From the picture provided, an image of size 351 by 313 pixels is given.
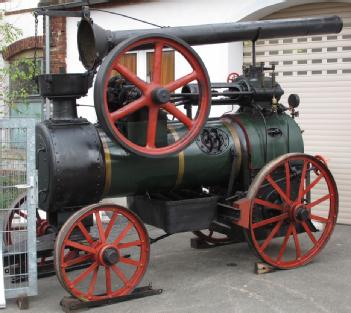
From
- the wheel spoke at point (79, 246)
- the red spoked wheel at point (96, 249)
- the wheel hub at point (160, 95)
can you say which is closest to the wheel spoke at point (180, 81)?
the wheel hub at point (160, 95)

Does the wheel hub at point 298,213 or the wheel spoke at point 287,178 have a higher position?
the wheel spoke at point 287,178

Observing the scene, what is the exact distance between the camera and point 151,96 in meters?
4.69

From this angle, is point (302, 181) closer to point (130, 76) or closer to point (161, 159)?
point (161, 159)

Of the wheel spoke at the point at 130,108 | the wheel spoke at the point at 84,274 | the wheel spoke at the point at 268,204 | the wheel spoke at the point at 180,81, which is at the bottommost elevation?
the wheel spoke at the point at 84,274

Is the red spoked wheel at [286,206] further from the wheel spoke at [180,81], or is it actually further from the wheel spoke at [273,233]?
the wheel spoke at [180,81]

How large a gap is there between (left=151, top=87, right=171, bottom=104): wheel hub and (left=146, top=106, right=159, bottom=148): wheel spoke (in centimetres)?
10

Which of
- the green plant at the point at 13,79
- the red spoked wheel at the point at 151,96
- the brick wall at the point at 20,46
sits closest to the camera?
the red spoked wheel at the point at 151,96

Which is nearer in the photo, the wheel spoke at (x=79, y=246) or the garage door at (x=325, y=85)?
the wheel spoke at (x=79, y=246)

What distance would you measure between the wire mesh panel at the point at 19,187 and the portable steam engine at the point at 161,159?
7.4 inches

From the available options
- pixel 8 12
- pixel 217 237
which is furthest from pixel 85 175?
pixel 8 12

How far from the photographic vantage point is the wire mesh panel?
4.69 metres

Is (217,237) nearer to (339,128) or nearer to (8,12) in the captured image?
(339,128)

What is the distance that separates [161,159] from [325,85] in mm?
3751

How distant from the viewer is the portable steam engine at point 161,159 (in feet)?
15.5
